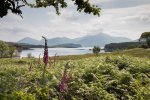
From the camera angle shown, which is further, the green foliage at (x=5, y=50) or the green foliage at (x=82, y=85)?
the green foliage at (x=5, y=50)

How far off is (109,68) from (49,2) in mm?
6332

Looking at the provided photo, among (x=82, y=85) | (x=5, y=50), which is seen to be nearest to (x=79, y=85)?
(x=82, y=85)

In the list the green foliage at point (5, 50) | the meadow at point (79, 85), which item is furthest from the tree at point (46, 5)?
the green foliage at point (5, 50)

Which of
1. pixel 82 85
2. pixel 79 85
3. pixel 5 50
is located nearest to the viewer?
pixel 82 85

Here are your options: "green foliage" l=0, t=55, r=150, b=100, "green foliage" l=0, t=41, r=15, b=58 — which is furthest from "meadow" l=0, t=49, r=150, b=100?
"green foliage" l=0, t=41, r=15, b=58

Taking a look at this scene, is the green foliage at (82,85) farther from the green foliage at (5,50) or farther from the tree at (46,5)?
the green foliage at (5,50)

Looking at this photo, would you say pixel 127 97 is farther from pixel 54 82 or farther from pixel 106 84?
pixel 54 82

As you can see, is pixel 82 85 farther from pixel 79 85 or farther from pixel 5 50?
pixel 5 50

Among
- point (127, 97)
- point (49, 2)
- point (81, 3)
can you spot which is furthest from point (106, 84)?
point (49, 2)

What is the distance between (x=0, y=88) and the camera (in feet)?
40.5

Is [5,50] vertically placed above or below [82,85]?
below

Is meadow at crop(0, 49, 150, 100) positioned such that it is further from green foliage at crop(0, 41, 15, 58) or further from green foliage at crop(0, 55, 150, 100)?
green foliage at crop(0, 41, 15, 58)

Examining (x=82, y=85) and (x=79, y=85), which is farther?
(x=79, y=85)

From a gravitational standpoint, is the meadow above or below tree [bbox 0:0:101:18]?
below
